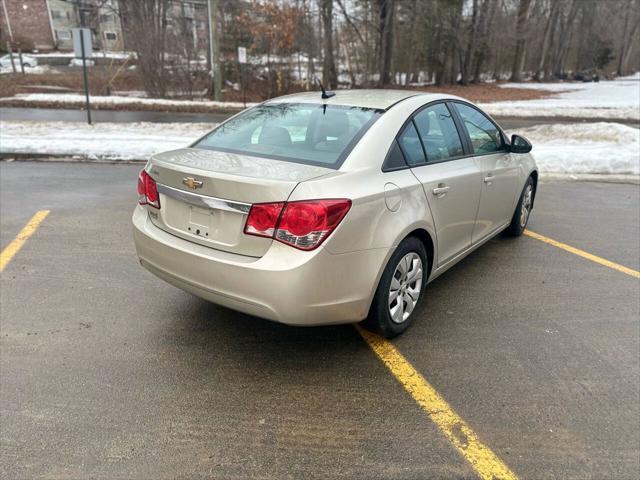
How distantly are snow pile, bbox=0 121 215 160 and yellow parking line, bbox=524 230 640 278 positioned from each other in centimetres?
573

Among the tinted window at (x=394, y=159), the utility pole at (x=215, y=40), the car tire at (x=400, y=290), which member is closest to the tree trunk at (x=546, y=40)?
the utility pole at (x=215, y=40)

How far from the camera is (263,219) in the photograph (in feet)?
8.70

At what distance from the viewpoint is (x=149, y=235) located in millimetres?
3182

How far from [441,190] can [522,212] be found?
2.35m

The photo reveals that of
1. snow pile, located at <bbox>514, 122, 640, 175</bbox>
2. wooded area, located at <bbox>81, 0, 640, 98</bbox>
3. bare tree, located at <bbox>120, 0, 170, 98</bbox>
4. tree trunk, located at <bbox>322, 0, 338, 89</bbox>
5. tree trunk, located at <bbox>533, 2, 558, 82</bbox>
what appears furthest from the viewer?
tree trunk, located at <bbox>533, 2, 558, 82</bbox>

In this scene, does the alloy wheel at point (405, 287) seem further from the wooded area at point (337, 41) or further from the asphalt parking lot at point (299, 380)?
the wooded area at point (337, 41)

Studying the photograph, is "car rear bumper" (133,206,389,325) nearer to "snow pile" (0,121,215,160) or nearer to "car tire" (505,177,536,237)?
"car tire" (505,177,536,237)

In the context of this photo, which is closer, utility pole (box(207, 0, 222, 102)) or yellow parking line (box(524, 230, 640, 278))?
yellow parking line (box(524, 230, 640, 278))

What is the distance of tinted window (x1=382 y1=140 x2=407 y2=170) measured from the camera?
309cm

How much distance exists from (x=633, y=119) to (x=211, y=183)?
65.2 ft

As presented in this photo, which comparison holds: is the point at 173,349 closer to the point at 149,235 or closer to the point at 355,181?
the point at 149,235

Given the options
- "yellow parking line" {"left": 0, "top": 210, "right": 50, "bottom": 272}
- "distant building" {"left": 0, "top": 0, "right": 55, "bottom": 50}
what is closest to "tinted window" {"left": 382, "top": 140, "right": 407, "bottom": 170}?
"yellow parking line" {"left": 0, "top": 210, "right": 50, "bottom": 272}

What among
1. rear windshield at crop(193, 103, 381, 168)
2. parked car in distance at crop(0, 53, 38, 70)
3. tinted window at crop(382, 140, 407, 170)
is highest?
parked car in distance at crop(0, 53, 38, 70)

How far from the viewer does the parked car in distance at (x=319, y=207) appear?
8.67 ft
